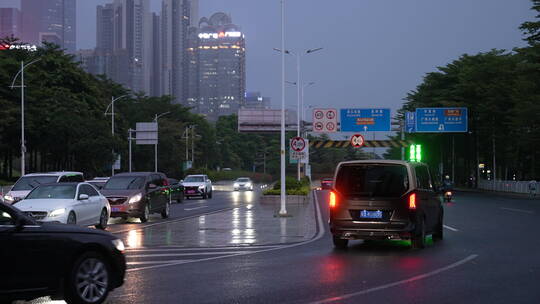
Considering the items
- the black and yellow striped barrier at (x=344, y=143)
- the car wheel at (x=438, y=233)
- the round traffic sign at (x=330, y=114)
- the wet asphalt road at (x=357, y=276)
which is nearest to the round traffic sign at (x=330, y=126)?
the round traffic sign at (x=330, y=114)

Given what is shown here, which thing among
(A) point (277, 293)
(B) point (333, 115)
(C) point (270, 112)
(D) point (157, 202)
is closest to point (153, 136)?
(C) point (270, 112)

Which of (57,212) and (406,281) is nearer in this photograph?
(406,281)

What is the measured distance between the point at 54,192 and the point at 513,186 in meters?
54.6

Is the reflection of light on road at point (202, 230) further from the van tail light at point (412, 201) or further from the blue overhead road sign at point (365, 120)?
the blue overhead road sign at point (365, 120)

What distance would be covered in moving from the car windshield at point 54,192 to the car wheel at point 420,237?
9.83 meters

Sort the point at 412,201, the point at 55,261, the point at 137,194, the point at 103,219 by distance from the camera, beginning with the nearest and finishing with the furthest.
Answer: the point at 55,261
the point at 412,201
the point at 103,219
the point at 137,194

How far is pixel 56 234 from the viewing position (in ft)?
27.6

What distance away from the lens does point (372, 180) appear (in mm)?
15617

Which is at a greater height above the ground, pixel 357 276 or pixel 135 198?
pixel 135 198

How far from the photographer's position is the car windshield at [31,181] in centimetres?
2550

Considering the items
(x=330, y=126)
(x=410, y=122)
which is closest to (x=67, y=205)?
(x=330, y=126)

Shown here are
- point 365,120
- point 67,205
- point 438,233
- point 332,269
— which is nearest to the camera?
point 332,269

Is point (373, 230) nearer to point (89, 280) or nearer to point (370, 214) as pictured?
point (370, 214)

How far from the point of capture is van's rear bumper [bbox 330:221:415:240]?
15008 millimetres
